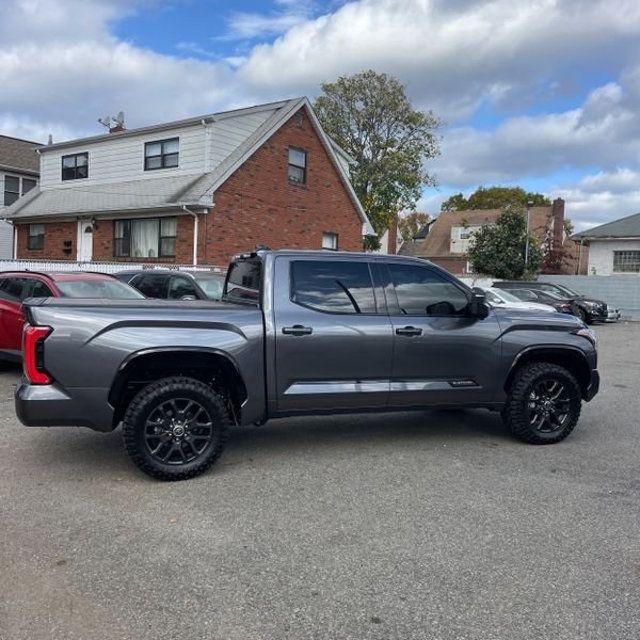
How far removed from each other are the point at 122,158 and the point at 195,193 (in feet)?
17.0

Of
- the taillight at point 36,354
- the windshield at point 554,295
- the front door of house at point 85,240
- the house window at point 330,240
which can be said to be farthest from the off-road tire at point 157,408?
the house window at point 330,240

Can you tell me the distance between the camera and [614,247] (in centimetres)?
3338

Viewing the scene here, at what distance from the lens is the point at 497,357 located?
587 cm

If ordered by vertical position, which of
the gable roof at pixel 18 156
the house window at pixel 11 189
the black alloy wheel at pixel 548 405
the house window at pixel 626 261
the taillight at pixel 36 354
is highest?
the gable roof at pixel 18 156

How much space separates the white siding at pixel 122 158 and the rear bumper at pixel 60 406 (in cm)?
1792

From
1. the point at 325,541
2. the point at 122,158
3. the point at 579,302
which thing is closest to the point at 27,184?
the point at 122,158

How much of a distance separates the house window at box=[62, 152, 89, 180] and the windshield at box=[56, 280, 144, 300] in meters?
18.0

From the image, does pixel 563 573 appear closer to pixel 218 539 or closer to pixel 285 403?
pixel 218 539

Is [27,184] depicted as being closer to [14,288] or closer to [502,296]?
[502,296]

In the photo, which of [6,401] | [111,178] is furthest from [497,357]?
[111,178]

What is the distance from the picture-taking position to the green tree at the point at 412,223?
8350 cm

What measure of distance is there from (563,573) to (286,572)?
5.06ft

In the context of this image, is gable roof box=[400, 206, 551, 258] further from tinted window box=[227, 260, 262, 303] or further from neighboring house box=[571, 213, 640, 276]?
tinted window box=[227, 260, 262, 303]

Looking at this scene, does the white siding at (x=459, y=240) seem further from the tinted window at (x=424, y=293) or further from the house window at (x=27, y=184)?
the tinted window at (x=424, y=293)
